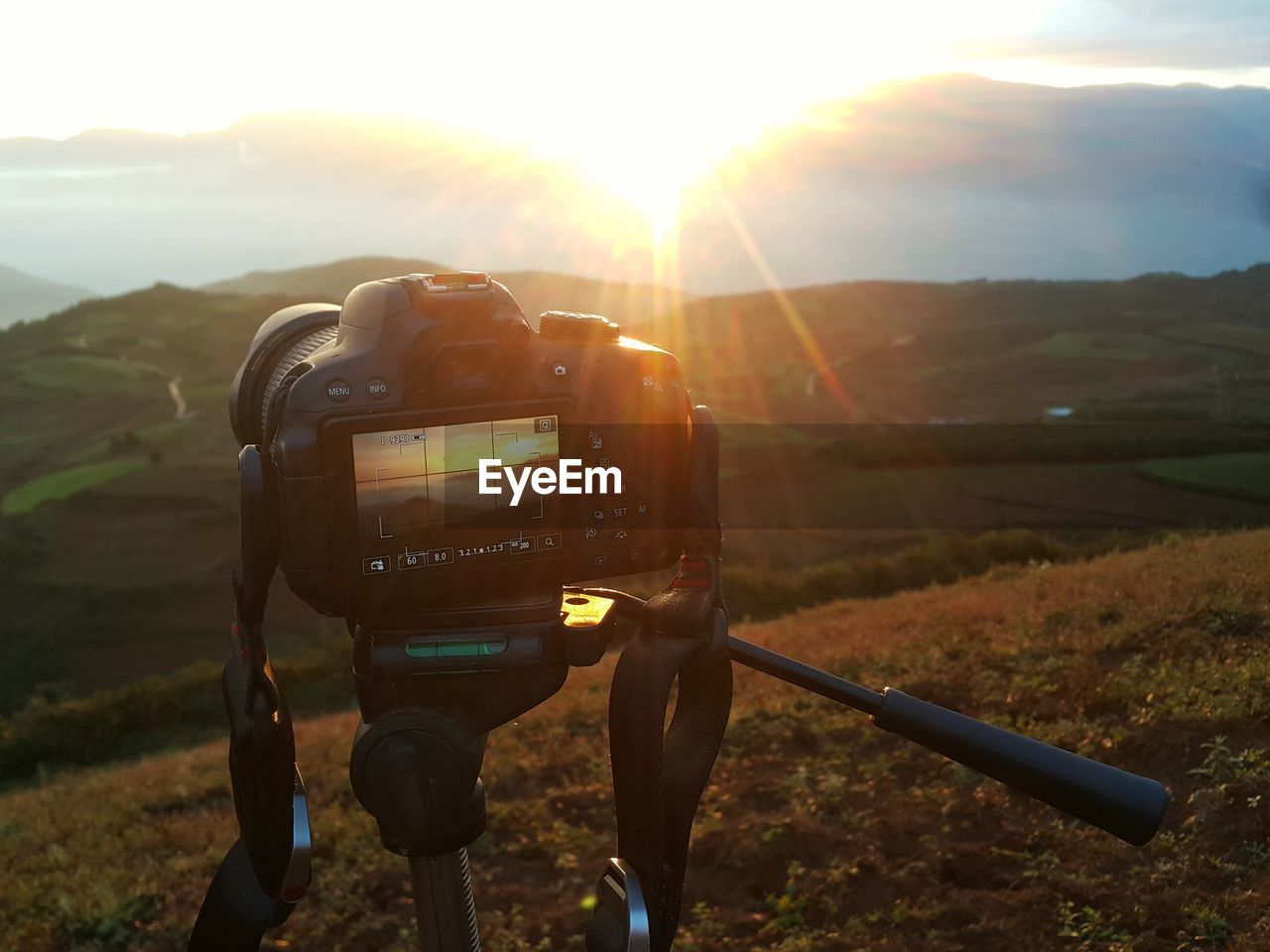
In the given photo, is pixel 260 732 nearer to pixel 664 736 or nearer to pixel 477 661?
pixel 477 661

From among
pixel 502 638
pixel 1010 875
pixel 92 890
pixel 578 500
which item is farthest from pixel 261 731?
pixel 92 890

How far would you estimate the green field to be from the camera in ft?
54.1

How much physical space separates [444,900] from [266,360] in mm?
1446

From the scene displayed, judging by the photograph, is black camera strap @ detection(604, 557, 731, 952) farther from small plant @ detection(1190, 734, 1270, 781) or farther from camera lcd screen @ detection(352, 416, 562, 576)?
small plant @ detection(1190, 734, 1270, 781)

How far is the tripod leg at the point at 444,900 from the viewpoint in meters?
2.34

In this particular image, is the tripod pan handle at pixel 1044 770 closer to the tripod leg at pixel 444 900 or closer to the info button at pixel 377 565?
the tripod leg at pixel 444 900

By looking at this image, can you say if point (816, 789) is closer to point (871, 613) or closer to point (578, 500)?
point (578, 500)

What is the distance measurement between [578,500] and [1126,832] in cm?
141

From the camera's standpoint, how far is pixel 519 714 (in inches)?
87.9

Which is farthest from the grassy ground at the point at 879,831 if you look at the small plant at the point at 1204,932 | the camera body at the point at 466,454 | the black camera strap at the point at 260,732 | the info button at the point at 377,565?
the info button at the point at 377,565

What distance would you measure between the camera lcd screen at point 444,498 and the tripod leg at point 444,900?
2.57 ft

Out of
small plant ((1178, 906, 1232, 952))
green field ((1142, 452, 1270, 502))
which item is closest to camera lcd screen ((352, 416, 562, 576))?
small plant ((1178, 906, 1232, 952))

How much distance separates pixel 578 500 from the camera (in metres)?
2.24

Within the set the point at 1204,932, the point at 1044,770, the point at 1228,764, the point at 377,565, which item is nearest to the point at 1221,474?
the point at 1228,764
